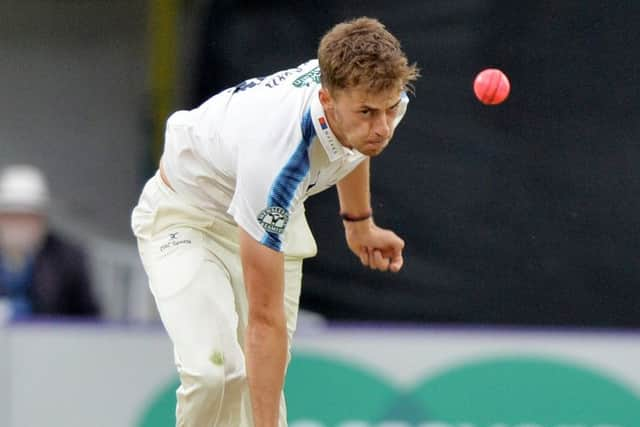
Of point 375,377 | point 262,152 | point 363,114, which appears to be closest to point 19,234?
point 375,377

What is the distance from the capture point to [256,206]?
3.99 metres

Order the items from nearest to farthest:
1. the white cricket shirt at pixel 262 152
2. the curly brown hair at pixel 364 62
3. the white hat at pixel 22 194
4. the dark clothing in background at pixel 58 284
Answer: the curly brown hair at pixel 364 62
the white cricket shirt at pixel 262 152
the dark clothing in background at pixel 58 284
the white hat at pixel 22 194

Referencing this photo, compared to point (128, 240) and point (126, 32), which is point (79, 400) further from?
point (126, 32)

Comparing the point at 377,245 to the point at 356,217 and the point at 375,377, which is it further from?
the point at 375,377

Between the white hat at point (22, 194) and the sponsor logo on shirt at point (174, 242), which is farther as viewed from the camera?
the white hat at point (22, 194)

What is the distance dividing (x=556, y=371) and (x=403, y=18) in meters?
1.57

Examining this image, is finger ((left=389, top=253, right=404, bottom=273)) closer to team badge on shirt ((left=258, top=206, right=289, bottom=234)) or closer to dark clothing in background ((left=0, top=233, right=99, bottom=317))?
team badge on shirt ((left=258, top=206, right=289, bottom=234))

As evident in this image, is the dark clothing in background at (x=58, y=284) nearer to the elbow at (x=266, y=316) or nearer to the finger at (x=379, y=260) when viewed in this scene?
the finger at (x=379, y=260)

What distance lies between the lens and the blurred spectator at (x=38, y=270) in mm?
6254

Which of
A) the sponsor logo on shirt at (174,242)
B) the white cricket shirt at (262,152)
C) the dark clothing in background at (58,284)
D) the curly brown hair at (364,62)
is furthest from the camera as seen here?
the dark clothing in background at (58,284)

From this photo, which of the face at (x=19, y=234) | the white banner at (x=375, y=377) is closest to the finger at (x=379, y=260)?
the white banner at (x=375, y=377)

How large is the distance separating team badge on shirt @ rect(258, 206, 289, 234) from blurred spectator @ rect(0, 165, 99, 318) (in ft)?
7.93

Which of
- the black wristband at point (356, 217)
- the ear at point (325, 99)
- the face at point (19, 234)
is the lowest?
the black wristband at point (356, 217)

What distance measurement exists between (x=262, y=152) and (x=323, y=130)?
0.17m
